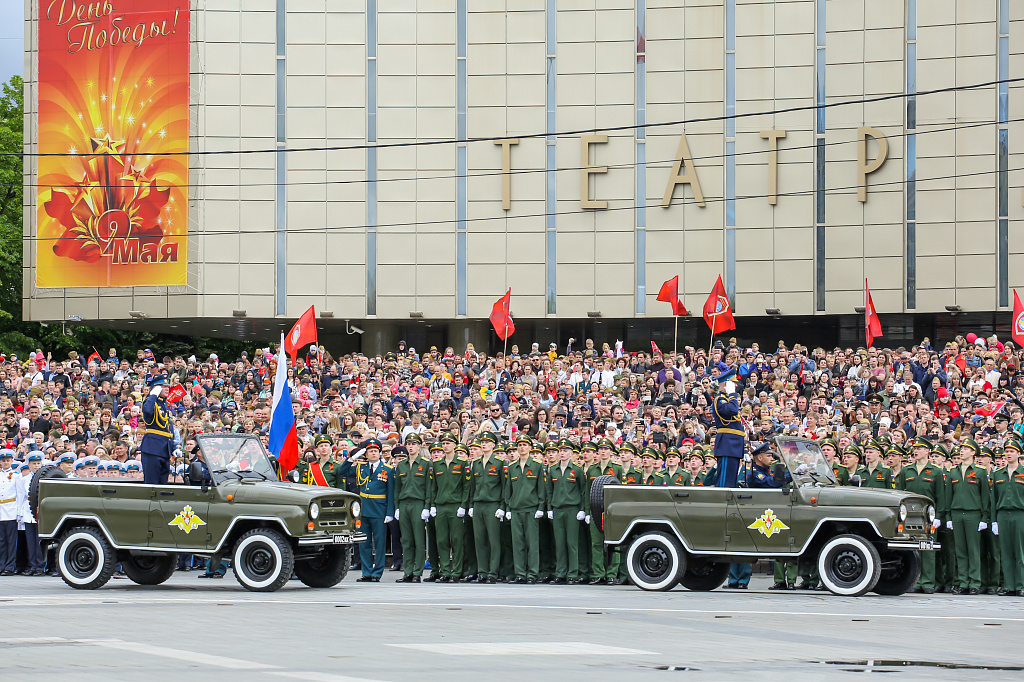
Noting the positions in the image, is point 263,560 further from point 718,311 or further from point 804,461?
point 718,311

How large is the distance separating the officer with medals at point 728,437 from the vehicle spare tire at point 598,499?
1453mm

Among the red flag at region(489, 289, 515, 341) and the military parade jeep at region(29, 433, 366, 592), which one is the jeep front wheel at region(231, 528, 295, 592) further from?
the red flag at region(489, 289, 515, 341)

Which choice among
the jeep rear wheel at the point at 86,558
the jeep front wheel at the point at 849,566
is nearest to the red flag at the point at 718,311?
the jeep front wheel at the point at 849,566

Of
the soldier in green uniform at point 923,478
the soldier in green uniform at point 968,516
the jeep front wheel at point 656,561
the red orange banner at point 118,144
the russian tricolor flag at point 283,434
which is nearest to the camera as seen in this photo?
the jeep front wheel at point 656,561

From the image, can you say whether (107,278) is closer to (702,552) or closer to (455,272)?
(455,272)

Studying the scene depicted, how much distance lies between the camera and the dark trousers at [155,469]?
18297mm

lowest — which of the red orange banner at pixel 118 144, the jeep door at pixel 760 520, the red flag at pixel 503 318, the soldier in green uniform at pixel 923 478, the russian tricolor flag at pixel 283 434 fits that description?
the jeep door at pixel 760 520

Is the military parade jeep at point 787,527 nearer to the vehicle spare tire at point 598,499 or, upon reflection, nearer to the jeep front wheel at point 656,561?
the jeep front wheel at point 656,561

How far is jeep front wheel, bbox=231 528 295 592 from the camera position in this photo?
57.0 feet

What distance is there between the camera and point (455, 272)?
160 ft

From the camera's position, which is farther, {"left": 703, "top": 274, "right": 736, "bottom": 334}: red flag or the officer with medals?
{"left": 703, "top": 274, "right": 736, "bottom": 334}: red flag

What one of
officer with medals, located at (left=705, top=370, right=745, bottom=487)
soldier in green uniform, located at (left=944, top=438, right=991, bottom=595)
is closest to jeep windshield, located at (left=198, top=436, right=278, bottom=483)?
officer with medals, located at (left=705, top=370, right=745, bottom=487)

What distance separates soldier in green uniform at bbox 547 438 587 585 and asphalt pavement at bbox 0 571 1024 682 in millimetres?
1561

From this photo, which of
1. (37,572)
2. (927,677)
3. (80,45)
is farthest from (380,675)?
(80,45)
